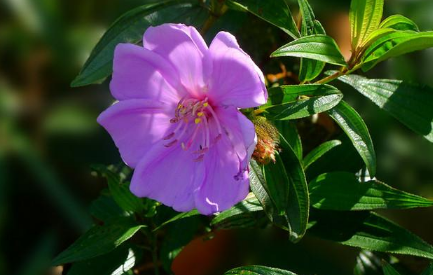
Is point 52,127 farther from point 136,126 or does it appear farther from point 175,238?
point 136,126

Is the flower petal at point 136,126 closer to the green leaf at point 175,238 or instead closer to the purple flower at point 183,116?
the purple flower at point 183,116

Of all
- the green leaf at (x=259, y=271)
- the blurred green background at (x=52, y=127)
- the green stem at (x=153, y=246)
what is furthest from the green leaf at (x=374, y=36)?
the blurred green background at (x=52, y=127)

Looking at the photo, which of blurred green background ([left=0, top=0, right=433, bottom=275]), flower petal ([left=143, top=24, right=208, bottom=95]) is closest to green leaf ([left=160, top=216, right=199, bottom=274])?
A: flower petal ([left=143, top=24, right=208, bottom=95])

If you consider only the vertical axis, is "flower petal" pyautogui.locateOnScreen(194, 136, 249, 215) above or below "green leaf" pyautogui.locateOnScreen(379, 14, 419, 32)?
below

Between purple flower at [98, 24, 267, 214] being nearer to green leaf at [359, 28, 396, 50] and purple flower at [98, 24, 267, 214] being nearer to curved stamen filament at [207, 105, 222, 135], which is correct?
curved stamen filament at [207, 105, 222, 135]

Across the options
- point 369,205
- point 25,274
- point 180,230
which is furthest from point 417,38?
point 25,274

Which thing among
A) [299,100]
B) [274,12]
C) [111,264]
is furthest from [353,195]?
[111,264]

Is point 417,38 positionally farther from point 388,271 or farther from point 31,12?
point 31,12
